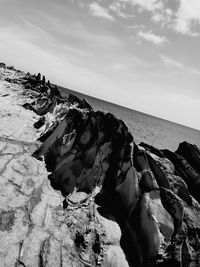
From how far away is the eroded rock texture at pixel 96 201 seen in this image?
4.66 metres

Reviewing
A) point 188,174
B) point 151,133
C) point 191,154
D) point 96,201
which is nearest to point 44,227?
point 96,201

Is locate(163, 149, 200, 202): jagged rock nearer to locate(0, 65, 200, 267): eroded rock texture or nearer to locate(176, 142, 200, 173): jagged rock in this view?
locate(0, 65, 200, 267): eroded rock texture

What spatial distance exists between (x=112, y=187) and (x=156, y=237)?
7.79 feet

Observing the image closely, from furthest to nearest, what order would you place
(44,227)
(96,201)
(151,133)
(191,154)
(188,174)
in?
(151,133) → (191,154) → (188,174) → (96,201) → (44,227)

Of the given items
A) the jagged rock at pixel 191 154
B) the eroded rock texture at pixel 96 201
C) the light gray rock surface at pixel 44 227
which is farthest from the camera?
the jagged rock at pixel 191 154

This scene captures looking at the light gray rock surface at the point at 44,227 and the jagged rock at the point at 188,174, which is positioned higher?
the jagged rock at the point at 188,174

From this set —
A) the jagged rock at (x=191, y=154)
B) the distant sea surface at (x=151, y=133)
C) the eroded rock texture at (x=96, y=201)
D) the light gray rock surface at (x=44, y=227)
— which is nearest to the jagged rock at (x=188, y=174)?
the eroded rock texture at (x=96, y=201)

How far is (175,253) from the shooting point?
4609 mm

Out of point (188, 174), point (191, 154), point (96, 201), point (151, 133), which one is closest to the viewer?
point (96, 201)

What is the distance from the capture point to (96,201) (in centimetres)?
655

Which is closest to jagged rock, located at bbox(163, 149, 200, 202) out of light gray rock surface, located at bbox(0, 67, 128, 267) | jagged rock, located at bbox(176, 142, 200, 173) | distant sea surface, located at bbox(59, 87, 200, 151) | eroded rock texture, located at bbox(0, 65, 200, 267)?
eroded rock texture, located at bbox(0, 65, 200, 267)

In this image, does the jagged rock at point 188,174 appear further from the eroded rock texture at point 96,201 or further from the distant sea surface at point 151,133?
the distant sea surface at point 151,133

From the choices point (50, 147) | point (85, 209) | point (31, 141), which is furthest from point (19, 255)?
point (31, 141)

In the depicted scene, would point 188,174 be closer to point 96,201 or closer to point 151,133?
point 96,201
